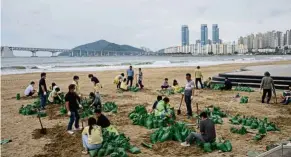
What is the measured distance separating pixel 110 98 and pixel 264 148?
9550mm

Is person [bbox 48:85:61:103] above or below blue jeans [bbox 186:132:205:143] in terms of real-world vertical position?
above

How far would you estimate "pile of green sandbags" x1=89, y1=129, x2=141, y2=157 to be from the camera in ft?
21.6

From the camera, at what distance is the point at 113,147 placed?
674 cm

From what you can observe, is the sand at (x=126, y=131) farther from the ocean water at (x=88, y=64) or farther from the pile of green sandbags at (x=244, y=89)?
the ocean water at (x=88, y=64)

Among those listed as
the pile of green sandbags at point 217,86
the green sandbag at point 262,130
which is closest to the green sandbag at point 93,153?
the green sandbag at point 262,130

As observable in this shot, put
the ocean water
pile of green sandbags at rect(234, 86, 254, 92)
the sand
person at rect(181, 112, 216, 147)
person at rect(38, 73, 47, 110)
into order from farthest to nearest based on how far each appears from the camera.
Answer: the ocean water
pile of green sandbags at rect(234, 86, 254, 92)
person at rect(38, 73, 47, 110)
the sand
person at rect(181, 112, 216, 147)

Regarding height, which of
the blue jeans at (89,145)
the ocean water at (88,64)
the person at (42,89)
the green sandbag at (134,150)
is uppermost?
the ocean water at (88,64)

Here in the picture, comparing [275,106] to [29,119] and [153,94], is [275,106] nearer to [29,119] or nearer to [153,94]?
[153,94]

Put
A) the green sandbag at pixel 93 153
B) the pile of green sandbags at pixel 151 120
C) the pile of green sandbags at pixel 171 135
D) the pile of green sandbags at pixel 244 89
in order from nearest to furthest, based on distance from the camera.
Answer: the green sandbag at pixel 93 153
the pile of green sandbags at pixel 171 135
the pile of green sandbags at pixel 151 120
the pile of green sandbags at pixel 244 89

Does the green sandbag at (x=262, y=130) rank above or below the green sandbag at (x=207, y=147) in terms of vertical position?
above

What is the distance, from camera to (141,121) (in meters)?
9.52

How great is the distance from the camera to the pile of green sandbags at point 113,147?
6578 mm

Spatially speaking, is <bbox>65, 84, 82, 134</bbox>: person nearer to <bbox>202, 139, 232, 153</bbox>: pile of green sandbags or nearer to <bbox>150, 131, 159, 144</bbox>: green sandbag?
<bbox>150, 131, 159, 144</bbox>: green sandbag

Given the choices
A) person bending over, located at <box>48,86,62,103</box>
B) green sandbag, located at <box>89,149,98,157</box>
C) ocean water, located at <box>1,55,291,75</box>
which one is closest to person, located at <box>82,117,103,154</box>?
green sandbag, located at <box>89,149,98,157</box>
